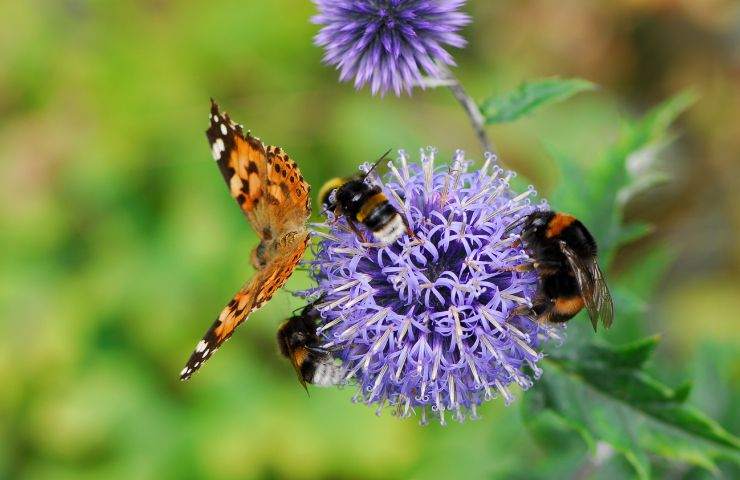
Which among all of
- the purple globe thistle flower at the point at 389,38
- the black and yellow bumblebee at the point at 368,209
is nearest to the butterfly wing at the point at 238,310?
the black and yellow bumblebee at the point at 368,209

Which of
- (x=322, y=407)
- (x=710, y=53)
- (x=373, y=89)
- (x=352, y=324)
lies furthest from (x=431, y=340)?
(x=710, y=53)

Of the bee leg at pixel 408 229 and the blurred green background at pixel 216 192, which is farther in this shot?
the blurred green background at pixel 216 192

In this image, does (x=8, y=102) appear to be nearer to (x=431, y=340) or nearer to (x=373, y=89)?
(x=373, y=89)

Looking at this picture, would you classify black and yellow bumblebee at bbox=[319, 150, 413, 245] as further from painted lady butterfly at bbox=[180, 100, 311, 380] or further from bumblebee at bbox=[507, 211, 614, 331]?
bumblebee at bbox=[507, 211, 614, 331]

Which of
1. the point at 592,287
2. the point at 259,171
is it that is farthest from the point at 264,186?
the point at 592,287

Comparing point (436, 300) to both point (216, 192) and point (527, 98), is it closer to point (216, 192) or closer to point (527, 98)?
point (527, 98)

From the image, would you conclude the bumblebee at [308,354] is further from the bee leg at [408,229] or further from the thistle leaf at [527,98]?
the thistle leaf at [527,98]
